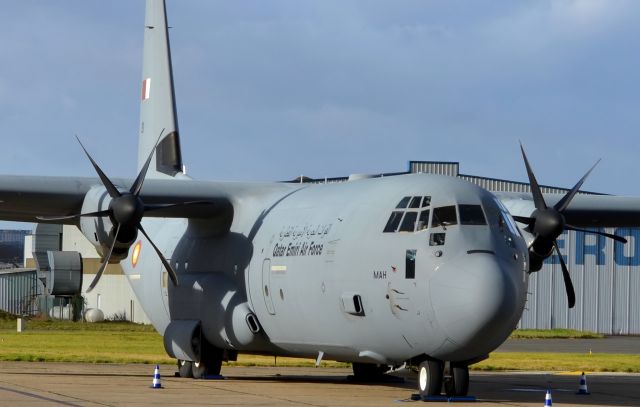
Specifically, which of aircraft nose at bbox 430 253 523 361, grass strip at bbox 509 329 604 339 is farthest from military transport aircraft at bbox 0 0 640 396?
grass strip at bbox 509 329 604 339

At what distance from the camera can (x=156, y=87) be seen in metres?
27.3

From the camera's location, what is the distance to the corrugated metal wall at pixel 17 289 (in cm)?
7094

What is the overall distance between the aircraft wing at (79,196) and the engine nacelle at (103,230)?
0.43 m

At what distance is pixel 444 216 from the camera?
16.4 m

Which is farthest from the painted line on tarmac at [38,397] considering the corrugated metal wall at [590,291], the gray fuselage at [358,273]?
the corrugated metal wall at [590,291]

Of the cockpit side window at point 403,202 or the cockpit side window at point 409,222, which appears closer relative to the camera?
the cockpit side window at point 409,222

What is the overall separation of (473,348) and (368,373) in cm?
613

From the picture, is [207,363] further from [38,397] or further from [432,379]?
[432,379]

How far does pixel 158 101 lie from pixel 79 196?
570 cm

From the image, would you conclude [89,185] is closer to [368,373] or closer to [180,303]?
[180,303]

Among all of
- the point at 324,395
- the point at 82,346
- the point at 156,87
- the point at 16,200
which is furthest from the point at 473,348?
the point at 82,346

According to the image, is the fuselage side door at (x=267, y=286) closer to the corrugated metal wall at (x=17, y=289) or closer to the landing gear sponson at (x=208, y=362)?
the landing gear sponson at (x=208, y=362)

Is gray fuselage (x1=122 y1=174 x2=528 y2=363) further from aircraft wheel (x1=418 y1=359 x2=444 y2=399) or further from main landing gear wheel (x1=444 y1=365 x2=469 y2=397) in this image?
main landing gear wheel (x1=444 y1=365 x2=469 y2=397)

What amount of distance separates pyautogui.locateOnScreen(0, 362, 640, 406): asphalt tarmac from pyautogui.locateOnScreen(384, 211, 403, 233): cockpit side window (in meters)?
2.46
